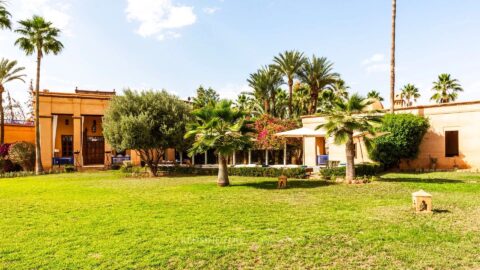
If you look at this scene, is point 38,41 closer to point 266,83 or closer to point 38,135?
point 38,135

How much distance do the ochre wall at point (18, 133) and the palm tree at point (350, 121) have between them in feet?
100

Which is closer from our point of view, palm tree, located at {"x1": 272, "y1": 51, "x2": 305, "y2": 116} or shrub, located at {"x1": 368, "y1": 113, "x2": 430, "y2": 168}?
shrub, located at {"x1": 368, "y1": 113, "x2": 430, "y2": 168}

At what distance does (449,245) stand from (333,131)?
10100 millimetres

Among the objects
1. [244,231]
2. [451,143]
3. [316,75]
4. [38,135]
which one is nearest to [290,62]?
[316,75]

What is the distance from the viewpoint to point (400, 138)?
2166 cm

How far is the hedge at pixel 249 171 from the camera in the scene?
19766 millimetres

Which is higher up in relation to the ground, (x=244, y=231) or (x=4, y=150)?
(x=4, y=150)

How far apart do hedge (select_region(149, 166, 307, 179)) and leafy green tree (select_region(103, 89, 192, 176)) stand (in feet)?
7.52

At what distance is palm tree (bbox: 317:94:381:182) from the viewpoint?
16.0 m

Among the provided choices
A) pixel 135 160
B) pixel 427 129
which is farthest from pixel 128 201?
pixel 135 160

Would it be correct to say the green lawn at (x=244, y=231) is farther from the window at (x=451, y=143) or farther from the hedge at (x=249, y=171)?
the window at (x=451, y=143)

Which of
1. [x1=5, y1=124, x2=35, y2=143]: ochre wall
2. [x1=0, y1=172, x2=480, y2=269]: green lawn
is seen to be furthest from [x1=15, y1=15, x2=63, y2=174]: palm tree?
[x1=0, y1=172, x2=480, y2=269]: green lawn

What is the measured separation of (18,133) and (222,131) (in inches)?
1090

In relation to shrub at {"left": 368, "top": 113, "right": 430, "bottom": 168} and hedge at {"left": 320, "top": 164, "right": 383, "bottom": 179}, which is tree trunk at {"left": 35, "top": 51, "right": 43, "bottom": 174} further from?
shrub at {"left": 368, "top": 113, "right": 430, "bottom": 168}
